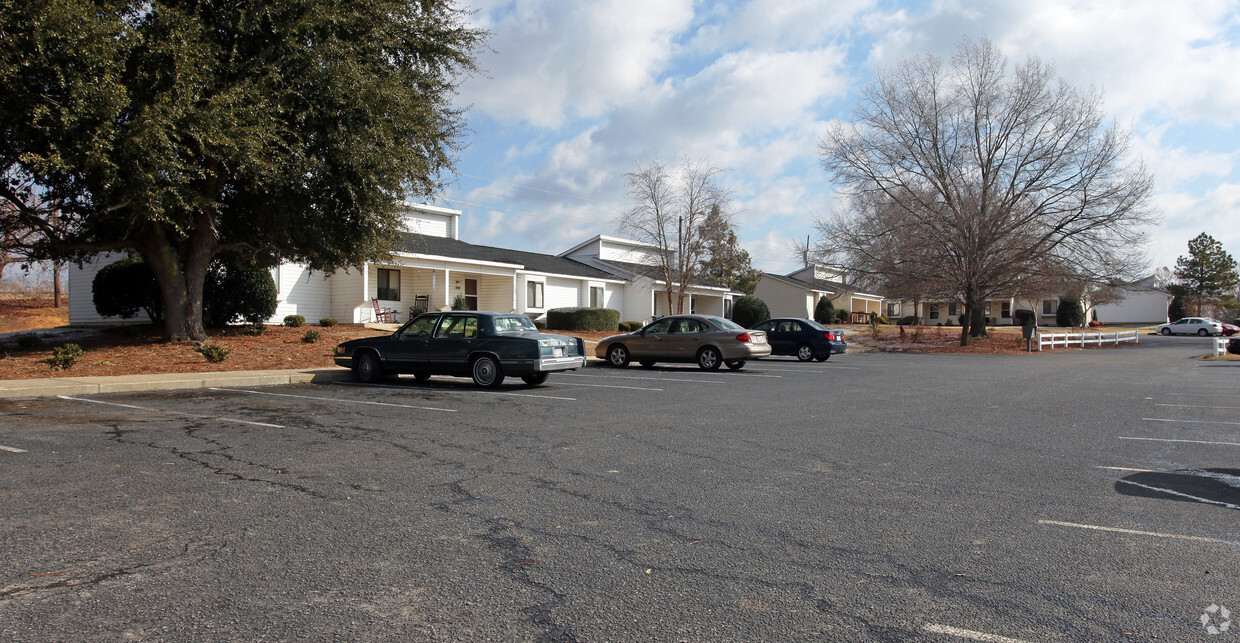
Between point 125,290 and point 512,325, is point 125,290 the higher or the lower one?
the higher one

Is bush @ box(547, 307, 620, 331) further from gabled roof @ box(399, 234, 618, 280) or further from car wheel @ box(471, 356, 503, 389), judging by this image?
car wheel @ box(471, 356, 503, 389)

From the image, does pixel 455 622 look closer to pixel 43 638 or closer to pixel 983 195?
pixel 43 638

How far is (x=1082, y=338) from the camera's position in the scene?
36844 millimetres

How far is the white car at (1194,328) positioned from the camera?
51.8 meters

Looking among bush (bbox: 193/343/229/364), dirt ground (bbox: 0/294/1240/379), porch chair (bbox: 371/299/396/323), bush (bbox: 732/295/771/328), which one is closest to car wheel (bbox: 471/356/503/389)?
dirt ground (bbox: 0/294/1240/379)

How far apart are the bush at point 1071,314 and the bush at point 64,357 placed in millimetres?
66492

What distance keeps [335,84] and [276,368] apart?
6.27 metres

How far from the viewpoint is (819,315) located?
191 feet

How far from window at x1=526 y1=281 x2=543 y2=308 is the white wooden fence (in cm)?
2293

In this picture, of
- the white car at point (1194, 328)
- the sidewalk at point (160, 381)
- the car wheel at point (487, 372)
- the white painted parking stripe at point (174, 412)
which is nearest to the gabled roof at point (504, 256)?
the sidewalk at point (160, 381)

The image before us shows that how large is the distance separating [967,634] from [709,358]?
15398 millimetres

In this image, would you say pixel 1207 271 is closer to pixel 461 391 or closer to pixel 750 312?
pixel 750 312

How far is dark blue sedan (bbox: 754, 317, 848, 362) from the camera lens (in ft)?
77.6

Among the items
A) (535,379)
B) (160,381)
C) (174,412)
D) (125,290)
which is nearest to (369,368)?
(535,379)
